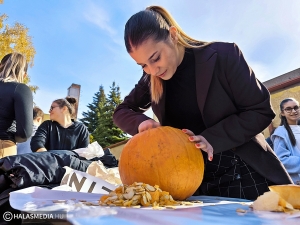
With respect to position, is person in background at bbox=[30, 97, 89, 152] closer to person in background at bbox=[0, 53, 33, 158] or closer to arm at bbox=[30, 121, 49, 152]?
arm at bbox=[30, 121, 49, 152]

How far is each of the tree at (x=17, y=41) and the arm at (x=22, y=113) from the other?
25.2 ft

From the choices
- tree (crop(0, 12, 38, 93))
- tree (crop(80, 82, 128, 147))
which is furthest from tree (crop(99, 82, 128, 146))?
tree (crop(0, 12, 38, 93))

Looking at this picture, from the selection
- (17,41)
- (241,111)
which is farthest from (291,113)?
(17,41)

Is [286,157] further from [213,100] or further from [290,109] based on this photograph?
[213,100]

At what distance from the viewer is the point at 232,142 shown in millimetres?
956

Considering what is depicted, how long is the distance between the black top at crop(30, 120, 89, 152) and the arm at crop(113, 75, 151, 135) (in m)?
1.07

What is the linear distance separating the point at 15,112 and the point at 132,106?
0.87m

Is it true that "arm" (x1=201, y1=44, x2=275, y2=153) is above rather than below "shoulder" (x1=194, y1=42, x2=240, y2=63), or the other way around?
below

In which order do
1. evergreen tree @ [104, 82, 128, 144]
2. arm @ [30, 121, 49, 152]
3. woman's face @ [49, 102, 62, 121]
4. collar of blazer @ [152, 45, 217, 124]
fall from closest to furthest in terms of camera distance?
collar of blazer @ [152, 45, 217, 124] → arm @ [30, 121, 49, 152] → woman's face @ [49, 102, 62, 121] → evergreen tree @ [104, 82, 128, 144]

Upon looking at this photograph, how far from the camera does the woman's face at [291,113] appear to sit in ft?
9.08

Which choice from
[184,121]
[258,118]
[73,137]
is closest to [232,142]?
[258,118]

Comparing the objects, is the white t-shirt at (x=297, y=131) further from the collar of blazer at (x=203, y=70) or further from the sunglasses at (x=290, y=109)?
the collar of blazer at (x=203, y=70)

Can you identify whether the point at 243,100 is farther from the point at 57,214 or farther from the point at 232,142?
the point at 57,214

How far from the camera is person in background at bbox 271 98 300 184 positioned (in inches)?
90.8
